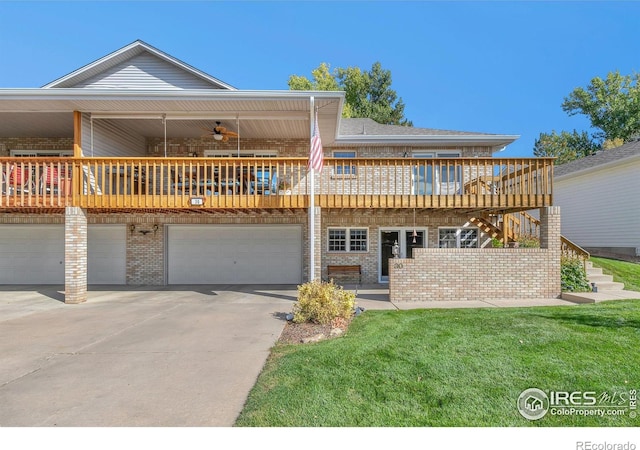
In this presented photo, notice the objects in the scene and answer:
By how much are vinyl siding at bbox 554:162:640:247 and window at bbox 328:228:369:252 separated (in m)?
11.0

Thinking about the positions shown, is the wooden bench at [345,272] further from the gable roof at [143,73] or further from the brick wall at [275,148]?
the gable roof at [143,73]

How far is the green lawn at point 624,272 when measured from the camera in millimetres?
9945

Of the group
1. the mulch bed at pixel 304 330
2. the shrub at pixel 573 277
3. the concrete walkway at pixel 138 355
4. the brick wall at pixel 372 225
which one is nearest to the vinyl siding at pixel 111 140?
the concrete walkway at pixel 138 355

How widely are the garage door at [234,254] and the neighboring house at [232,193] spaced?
0.16 feet

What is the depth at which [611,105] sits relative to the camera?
30500 millimetres

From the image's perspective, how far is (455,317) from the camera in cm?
662

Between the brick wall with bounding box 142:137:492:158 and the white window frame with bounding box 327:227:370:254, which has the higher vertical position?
the brick wall with bounding box 142:137:492:158

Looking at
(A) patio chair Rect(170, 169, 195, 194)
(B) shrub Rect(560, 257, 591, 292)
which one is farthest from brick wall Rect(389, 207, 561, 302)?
(A) patio chair Rect(170, 169, 195, 194)

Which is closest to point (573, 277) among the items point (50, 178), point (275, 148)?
point (275, 148)

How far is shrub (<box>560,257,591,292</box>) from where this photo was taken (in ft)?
30.1

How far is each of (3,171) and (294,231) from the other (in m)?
8.54

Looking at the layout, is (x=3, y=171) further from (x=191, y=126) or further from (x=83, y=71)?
(x=191, y=126)

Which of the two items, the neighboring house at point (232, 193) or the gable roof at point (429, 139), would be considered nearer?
the neighboring house at point (232, 193)

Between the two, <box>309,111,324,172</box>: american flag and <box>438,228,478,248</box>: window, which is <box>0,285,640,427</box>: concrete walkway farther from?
<box>438,228,478,248</box>: window
